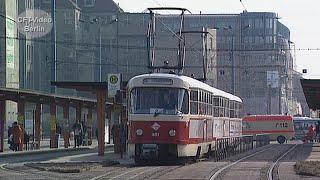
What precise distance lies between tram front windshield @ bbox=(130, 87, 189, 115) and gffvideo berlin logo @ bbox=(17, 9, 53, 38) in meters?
59.8

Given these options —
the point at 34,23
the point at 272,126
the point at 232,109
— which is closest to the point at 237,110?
the point at 232,109

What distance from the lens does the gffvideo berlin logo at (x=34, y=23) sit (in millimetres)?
87000

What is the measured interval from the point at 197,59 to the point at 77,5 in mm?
30174

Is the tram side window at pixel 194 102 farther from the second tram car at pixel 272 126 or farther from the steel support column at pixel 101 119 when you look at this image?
the second tram car at pixel 272 126

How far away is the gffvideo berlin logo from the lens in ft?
285

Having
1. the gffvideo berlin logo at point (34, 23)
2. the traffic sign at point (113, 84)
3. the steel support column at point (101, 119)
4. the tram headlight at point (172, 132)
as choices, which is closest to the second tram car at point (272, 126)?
the gffvideo berlin logo at point (34, 23)

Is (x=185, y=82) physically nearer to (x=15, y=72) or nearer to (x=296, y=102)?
(x=15, y=72)

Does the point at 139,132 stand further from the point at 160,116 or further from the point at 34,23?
the point at 34,23

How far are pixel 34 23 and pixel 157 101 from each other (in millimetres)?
63923

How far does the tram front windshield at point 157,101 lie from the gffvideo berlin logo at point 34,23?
196 feet

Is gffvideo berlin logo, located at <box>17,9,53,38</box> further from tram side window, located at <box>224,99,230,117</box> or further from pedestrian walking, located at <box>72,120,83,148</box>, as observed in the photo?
tram side window, located at <box>224,99,230,117</box>

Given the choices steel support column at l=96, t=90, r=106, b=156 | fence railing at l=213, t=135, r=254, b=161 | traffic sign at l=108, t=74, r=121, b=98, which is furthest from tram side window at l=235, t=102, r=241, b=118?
traffic sign at l=108, t=74, r=121, b=98

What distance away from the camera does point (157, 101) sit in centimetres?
2672

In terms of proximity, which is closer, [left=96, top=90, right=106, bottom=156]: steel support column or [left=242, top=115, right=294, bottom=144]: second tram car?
[left=96, top=90, right=106, bottom=156]: steel support column
